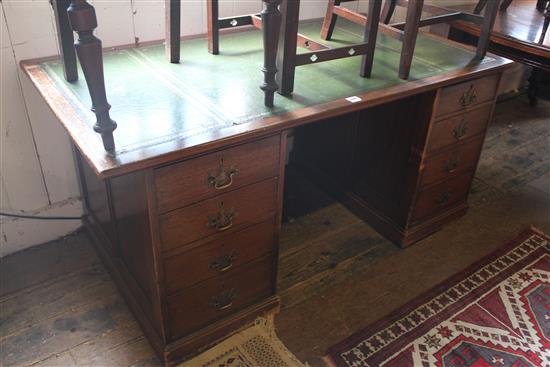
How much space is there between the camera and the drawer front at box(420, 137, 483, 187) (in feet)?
6.08

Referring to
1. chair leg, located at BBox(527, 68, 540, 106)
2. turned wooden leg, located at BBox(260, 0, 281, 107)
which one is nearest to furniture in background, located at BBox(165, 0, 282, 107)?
turned wooden leg, located at BBox(260, 0, 281, 107)

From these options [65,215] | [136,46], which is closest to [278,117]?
[136,46]

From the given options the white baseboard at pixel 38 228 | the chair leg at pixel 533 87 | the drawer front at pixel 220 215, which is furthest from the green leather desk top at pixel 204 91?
the chair leg at pixel 533 87

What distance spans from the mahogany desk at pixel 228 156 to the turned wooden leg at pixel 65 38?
1.5 inches

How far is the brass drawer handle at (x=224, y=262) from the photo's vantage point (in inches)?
55.2

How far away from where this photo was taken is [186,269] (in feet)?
4.42

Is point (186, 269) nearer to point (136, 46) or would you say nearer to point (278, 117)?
point (278, 117)

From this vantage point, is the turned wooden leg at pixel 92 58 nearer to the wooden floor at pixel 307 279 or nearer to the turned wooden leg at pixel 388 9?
the wooden floor at pixel 307 279

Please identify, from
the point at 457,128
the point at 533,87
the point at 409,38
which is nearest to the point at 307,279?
the point at 457,128

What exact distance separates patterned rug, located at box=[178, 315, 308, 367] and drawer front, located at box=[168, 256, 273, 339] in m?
0.09

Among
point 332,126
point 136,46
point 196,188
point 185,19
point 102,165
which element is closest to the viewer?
point 102,165

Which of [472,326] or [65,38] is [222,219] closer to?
[65,38]

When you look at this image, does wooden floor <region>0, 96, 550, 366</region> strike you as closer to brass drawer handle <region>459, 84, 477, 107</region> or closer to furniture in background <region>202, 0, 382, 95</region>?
brass drawer handle <region>459, 84, 477, 107</region>

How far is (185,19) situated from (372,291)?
1192mm
